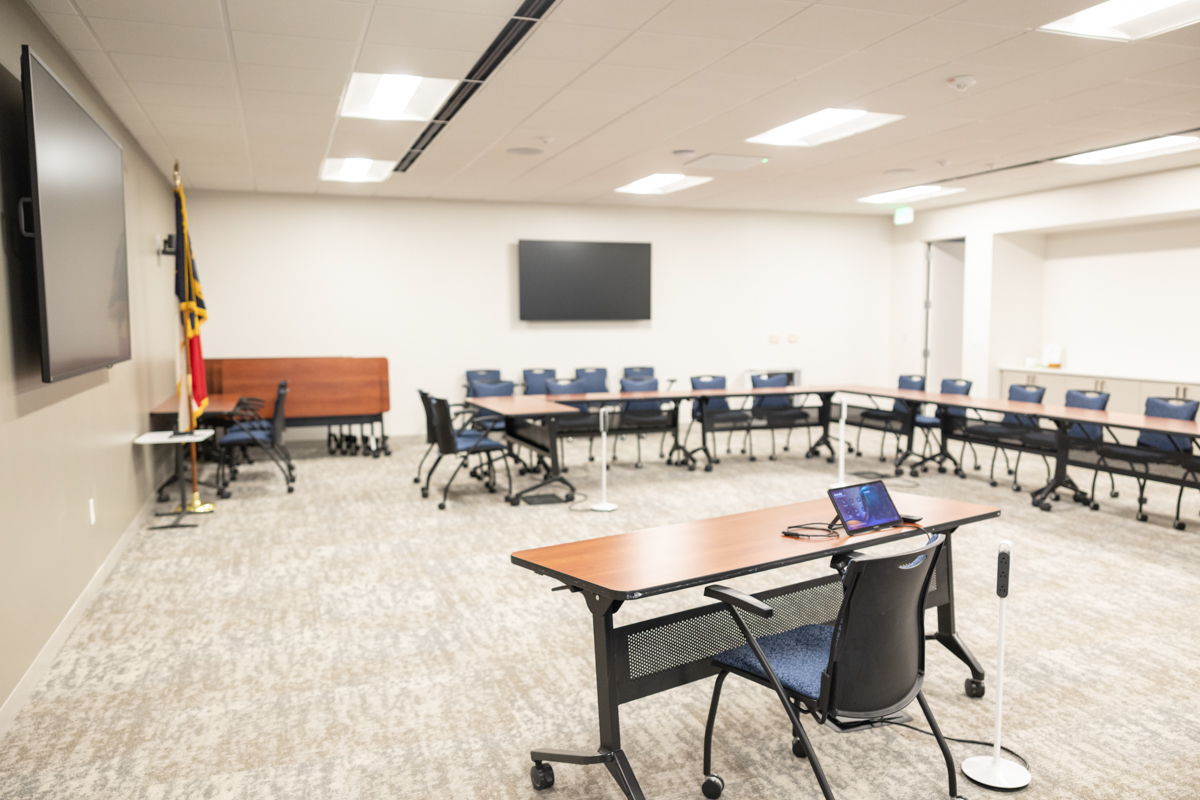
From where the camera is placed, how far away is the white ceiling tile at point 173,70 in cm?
455

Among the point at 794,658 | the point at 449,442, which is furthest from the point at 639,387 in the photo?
the point at 794,658

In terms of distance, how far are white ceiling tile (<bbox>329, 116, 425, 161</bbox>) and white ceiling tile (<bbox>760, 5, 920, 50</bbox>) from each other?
3.03 metres

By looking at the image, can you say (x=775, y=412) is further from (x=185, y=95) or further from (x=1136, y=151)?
(x=185, y=95)

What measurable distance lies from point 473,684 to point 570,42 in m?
3.28

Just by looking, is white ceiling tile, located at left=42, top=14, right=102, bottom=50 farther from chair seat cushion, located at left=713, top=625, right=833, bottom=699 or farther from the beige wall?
chair seat cushion, located at left=713, top=625, right=833, bottom=699

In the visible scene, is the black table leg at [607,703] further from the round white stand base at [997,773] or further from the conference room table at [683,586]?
the round white stand base at [997,773]

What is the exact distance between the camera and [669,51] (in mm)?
4430

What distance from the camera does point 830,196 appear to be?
33.0 feet

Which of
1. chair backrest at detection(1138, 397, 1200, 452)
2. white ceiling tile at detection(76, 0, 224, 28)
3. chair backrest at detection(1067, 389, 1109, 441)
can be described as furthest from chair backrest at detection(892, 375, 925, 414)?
white ceiling tile at detection(76, 0, 224, 28)

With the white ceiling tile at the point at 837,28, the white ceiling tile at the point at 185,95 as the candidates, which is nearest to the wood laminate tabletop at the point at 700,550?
the white ceiling tile at the point at 837,28

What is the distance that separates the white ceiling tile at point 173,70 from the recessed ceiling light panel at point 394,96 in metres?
0.77

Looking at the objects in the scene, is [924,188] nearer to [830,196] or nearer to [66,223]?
[830,196]

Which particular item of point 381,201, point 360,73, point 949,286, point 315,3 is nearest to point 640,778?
point 315,3

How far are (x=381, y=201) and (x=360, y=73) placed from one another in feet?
17.2
